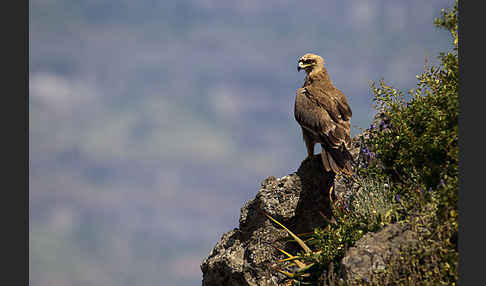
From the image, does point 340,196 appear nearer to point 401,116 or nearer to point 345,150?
point 345,150

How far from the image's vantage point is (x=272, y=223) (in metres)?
8.45

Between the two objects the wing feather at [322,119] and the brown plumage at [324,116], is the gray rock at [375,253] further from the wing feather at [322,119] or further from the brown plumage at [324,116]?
the wing feather at [322,119]

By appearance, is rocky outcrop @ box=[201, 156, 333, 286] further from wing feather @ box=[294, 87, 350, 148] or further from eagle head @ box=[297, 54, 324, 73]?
eagle head @ box=[297, 54, 324, 73]

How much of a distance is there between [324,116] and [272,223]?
2.20m

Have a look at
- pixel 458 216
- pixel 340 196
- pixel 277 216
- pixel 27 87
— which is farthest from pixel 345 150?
pixel 27 87

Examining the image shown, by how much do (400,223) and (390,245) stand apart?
46 centimetres

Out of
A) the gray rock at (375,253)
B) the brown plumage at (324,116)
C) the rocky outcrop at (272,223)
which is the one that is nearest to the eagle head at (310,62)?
the brown plumage at (324,116)

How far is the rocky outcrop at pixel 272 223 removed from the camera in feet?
27.0

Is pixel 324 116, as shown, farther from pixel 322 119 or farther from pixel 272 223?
pixel 272 223

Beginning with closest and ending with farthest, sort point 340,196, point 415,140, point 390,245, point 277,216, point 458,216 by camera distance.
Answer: point 458,216, point 390,245, point 415,140, point 340,196, point 277,216

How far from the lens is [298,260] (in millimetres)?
7867

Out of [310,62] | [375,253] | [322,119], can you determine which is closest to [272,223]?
[322,119]

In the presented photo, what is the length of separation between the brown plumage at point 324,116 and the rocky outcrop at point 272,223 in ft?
1.53

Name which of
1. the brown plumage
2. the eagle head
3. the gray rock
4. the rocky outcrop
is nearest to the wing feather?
the brown plumage
